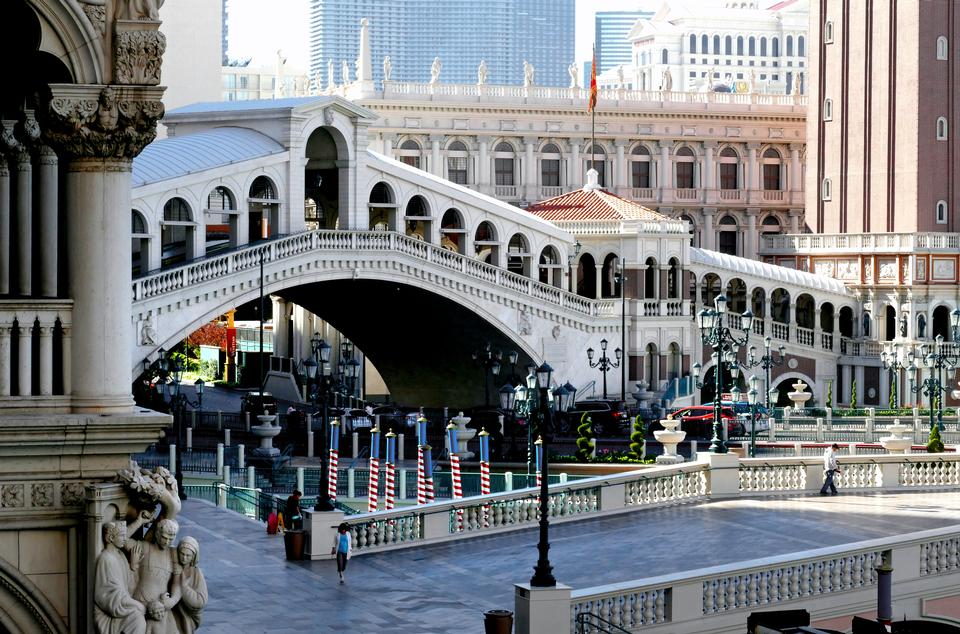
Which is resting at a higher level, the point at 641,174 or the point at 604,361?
the point at 641,174

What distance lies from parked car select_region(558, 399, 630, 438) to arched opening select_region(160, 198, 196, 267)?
12306mm

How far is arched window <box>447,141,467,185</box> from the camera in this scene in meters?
83.6

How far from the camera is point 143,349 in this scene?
170 feet

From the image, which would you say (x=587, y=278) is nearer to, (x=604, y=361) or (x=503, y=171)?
(x=604, y=361)

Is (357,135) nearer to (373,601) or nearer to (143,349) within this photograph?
(143,349)

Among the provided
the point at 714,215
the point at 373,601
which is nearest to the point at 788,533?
the point at 373,601

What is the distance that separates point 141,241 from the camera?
54344 mm

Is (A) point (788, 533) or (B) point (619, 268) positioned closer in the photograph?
(A) point (788, 533)

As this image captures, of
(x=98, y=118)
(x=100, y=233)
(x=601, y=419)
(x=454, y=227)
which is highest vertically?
(x=454, y=227)

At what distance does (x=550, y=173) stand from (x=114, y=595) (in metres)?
73.3

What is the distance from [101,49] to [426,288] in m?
46.7

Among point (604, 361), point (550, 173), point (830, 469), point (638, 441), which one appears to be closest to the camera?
point (830, 469)

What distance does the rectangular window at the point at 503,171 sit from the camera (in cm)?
8462

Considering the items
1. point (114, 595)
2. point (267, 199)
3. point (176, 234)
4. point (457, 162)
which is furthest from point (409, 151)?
point (114, 595)
